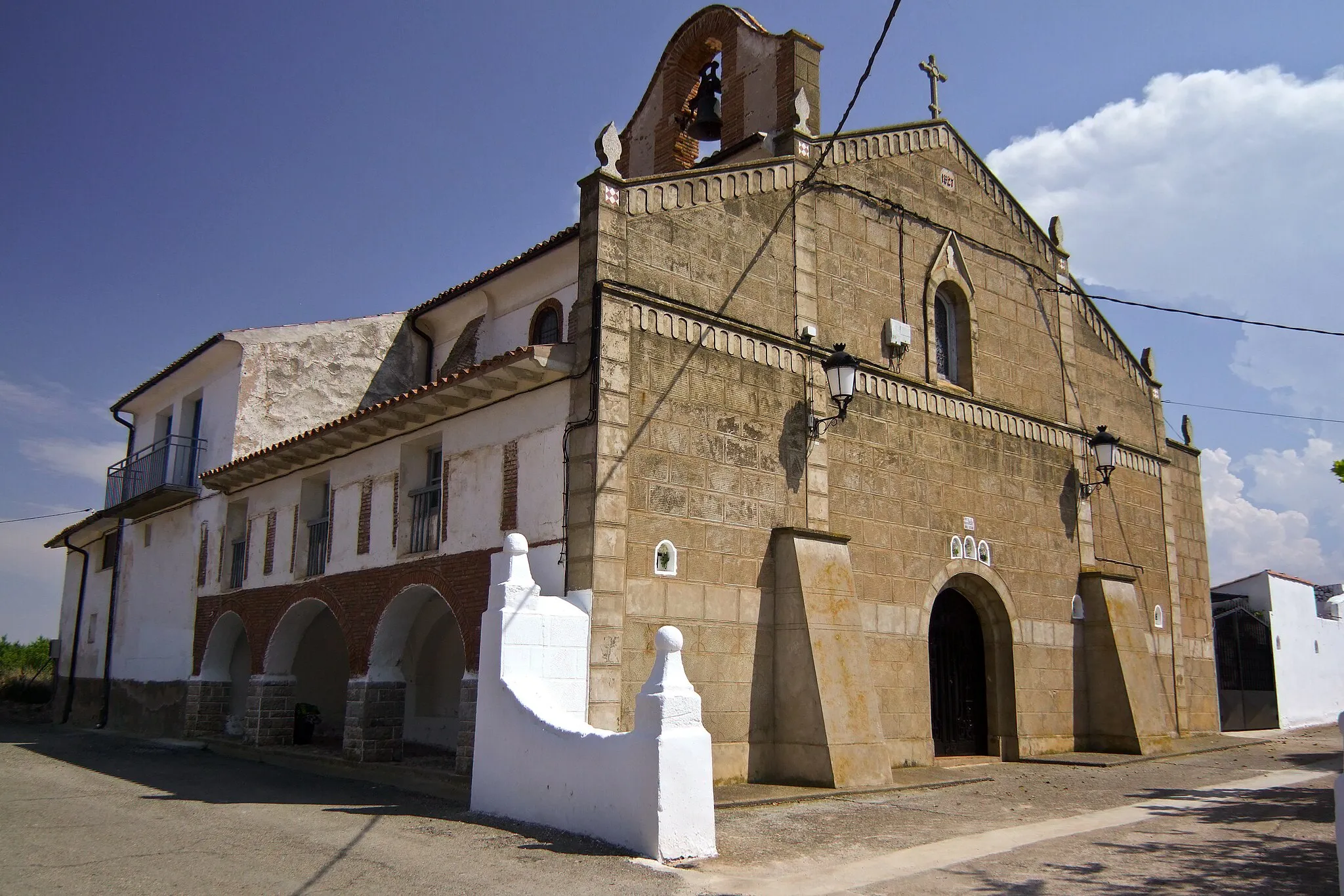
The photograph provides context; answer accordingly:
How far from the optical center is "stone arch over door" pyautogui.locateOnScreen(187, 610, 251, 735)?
17406 millimetres

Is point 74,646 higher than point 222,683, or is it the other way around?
point 74,646

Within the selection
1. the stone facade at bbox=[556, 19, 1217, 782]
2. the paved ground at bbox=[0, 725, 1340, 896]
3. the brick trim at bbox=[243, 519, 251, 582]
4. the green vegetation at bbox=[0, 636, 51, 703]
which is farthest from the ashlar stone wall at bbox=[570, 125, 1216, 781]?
the green vegetation at bbox=[0, 636, 51, 703]

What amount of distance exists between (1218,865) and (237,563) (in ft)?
50.9

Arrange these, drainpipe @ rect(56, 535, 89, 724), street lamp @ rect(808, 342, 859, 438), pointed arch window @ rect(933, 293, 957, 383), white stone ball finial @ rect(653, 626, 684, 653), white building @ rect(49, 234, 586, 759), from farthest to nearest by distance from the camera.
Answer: drainpipe @ rect(56, 535, 89, 724)
pointed arch window @ rect(933, 293, 957, 383)
street lamp @ rect(808, 342, 859, 438)
white building @ rect(49, 234, 586, 759)
white stone ball finial @ rect(653, 626, 684, 653)

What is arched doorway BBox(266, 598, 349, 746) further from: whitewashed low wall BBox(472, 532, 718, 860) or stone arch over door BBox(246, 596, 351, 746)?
whitewashed low wall BBox(472, 532, 718, 860)

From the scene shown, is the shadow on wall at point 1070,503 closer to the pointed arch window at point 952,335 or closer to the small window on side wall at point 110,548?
the pointed arch window at point 952,335

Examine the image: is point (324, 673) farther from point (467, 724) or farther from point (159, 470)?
point (467, 724)

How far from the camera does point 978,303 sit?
15.7m

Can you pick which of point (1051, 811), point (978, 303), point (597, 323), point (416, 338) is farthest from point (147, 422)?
point (1051, 811)

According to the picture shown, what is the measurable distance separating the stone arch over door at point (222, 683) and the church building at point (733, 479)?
6cm

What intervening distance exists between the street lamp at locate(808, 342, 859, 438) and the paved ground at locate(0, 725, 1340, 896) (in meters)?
4.34

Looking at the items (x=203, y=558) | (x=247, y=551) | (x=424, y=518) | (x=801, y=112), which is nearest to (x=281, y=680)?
(x=247, y=551)

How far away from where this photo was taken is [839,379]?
12.1m

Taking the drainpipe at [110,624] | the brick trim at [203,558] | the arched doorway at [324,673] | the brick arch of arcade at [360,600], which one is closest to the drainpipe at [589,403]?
the brick arch of arcade at [360,600]
